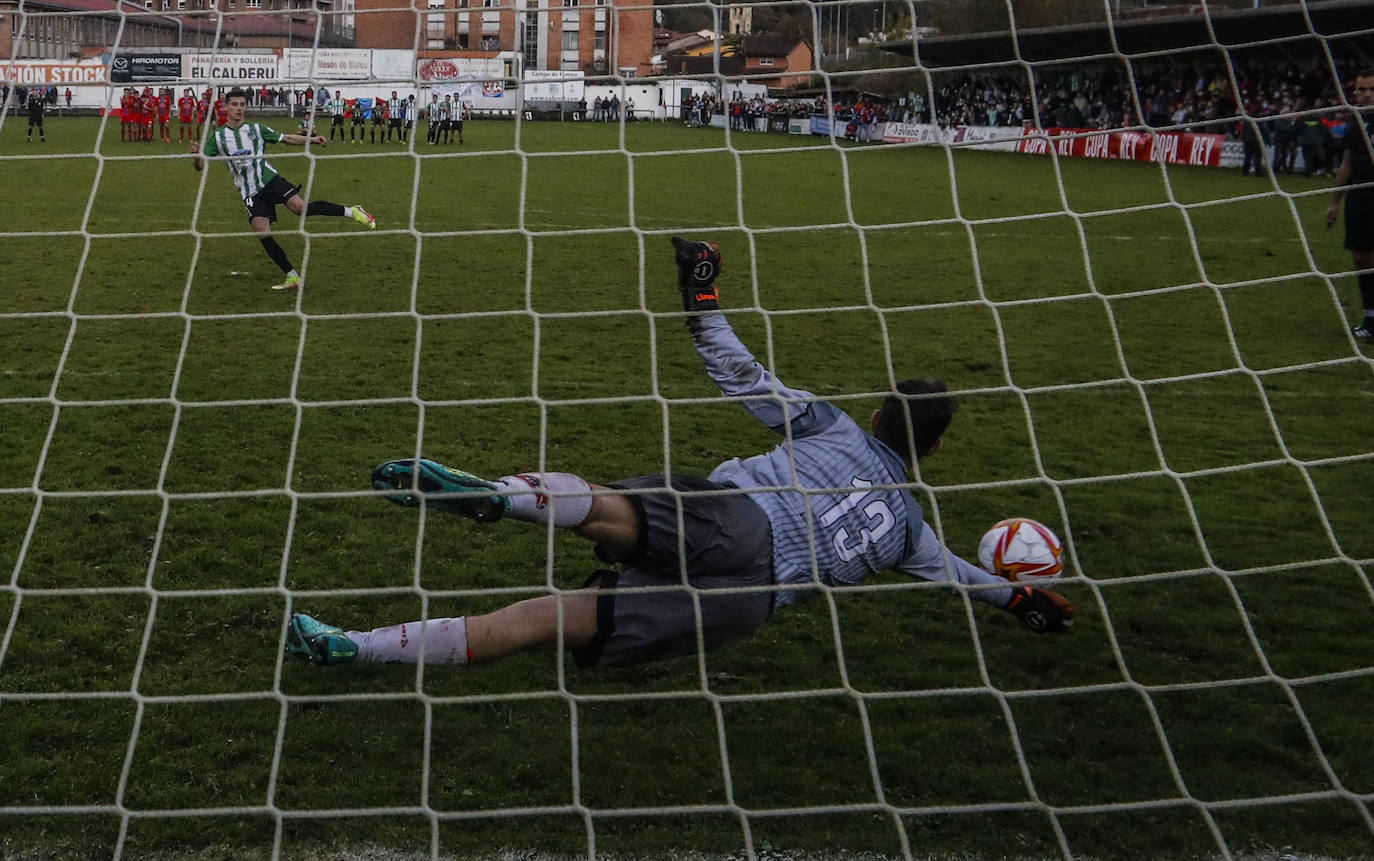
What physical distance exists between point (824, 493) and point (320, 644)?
1.33 m

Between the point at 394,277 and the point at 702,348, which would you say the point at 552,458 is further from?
the point at 394,277

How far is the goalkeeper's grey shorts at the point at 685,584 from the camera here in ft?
9.82

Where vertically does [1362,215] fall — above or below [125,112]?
above

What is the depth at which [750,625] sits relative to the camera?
3.07 metres

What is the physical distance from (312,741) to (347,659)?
215mm

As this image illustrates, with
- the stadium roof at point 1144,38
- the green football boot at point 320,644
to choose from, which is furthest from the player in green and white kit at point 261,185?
the stadium roof at point 1144,38

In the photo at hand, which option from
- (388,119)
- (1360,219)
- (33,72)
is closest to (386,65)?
(388,119)

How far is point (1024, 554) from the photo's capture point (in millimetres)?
3402

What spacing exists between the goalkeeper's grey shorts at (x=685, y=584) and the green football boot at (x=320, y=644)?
60 centimetres

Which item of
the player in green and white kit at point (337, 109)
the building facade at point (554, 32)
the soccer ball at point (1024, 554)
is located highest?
the building facade at point (554, 32)

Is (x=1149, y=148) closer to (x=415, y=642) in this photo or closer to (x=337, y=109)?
(x=337, y=109)

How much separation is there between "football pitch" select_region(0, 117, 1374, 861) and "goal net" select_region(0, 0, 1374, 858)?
0.02 m

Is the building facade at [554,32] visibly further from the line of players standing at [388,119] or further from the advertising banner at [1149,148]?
the advertising banner at [1149,148]

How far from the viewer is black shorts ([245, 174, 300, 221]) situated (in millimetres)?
8742
